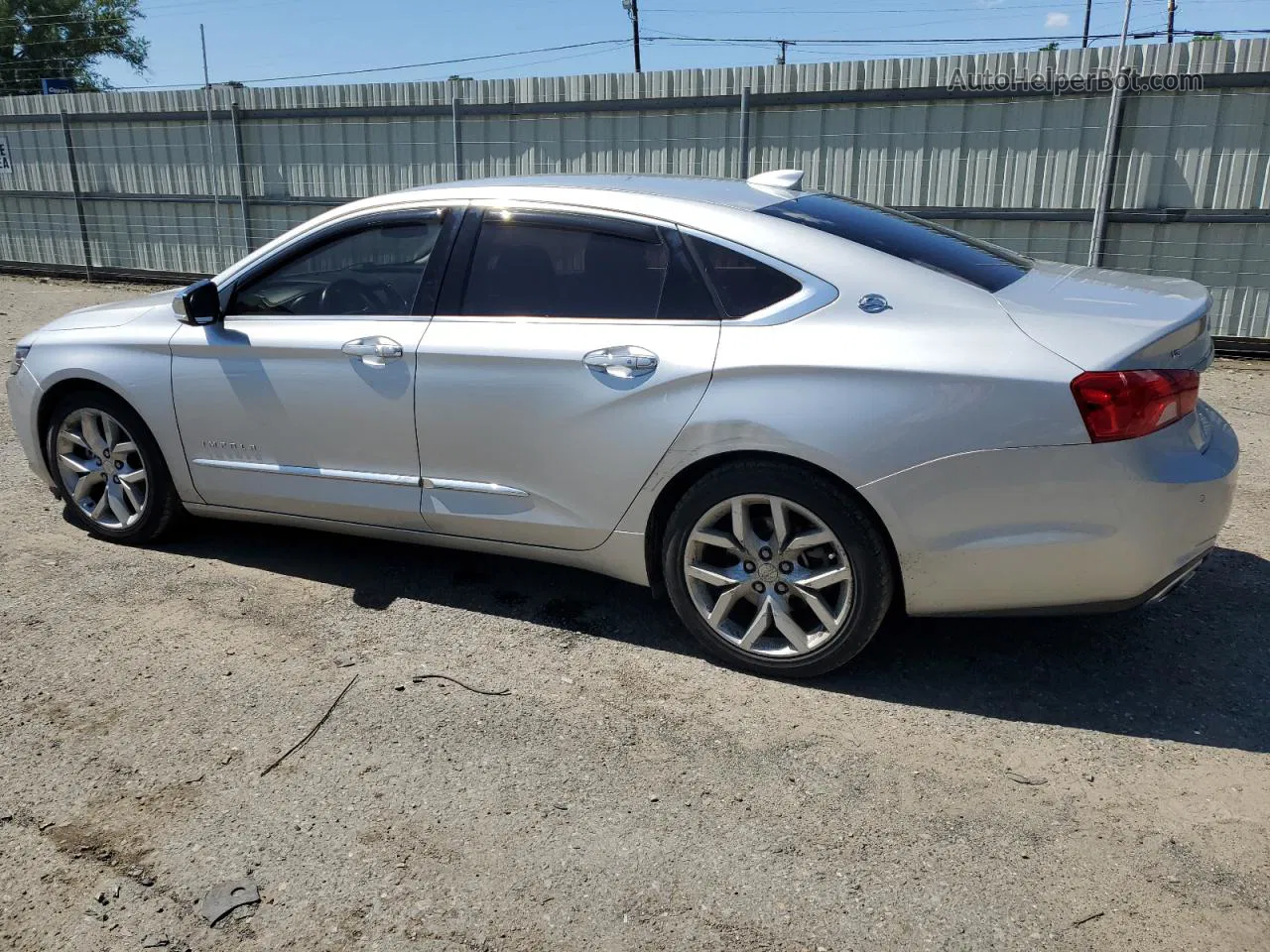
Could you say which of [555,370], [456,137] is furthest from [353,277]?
[456,137]

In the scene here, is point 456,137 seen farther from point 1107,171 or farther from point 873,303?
point 873,303

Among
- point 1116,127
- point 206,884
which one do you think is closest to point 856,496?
Answer: point 206,884

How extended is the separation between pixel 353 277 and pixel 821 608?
2375 mm

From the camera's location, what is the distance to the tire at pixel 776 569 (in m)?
3.40

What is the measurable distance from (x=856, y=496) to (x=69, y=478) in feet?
12.2

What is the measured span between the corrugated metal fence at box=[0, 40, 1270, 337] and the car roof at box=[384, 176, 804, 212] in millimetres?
5458

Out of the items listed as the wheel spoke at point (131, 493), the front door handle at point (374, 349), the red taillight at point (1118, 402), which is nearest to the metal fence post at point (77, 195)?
the wheel spoke at point (131, 493)

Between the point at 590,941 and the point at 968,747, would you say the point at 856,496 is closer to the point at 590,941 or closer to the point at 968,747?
the point at 968,747

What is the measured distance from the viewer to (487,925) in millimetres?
2502

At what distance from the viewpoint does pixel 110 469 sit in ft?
16.0

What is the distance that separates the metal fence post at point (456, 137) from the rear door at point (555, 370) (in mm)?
8751

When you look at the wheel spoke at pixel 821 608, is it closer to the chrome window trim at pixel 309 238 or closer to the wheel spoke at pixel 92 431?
the chrome window trim at pixel 309 238

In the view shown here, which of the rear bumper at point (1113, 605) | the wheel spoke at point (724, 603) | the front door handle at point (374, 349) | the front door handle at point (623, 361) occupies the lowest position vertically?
the wheel spoke at point (724, 603)
